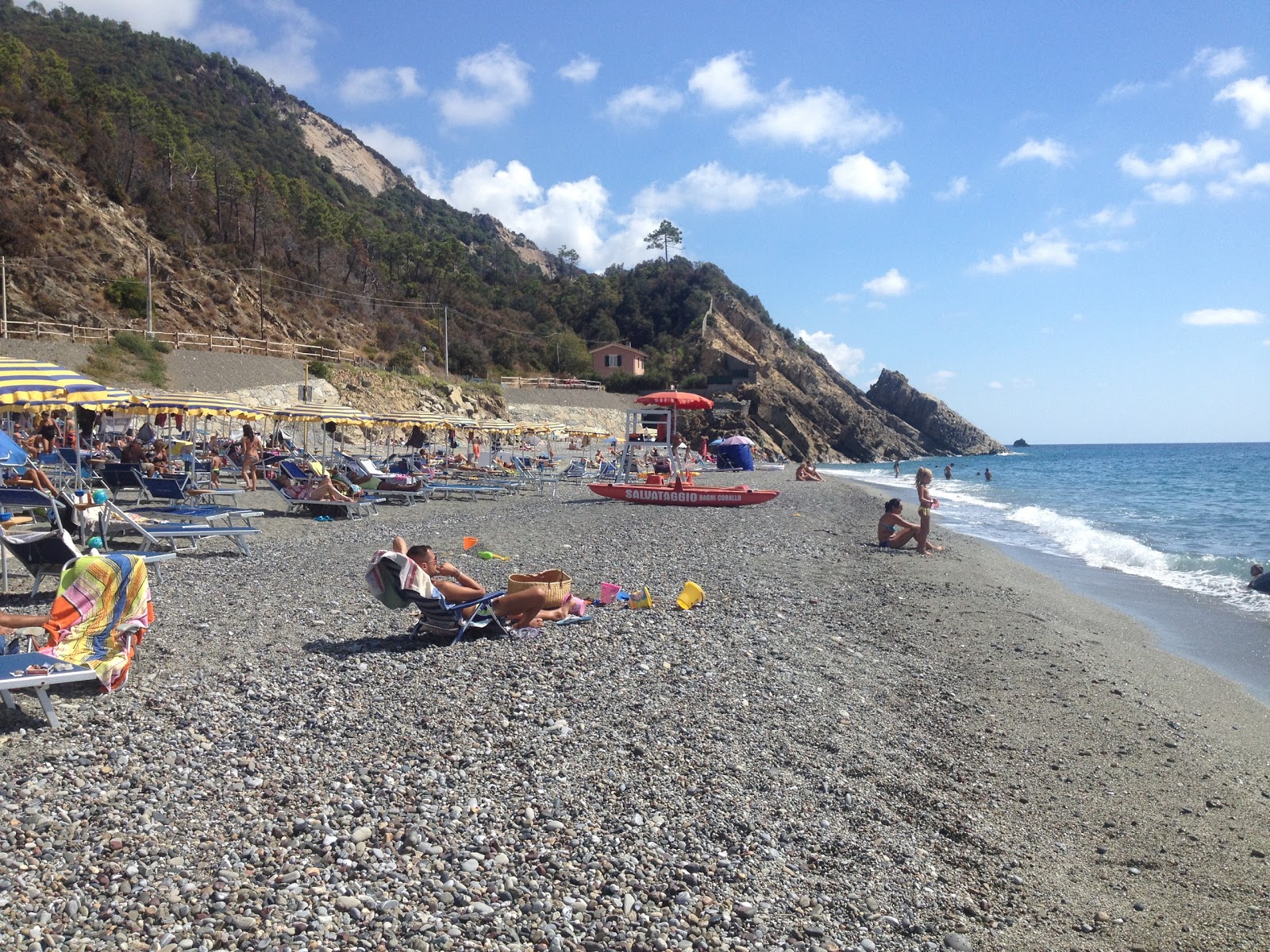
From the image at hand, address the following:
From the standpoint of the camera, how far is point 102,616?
193 inches

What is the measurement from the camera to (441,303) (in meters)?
66.1

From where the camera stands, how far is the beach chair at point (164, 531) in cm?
816

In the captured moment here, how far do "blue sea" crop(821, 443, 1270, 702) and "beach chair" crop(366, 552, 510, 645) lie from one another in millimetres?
6154

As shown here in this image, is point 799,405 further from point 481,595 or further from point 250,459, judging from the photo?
point 481,595

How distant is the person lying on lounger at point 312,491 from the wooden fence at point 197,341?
23.5m

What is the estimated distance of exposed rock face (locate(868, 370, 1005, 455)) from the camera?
8794 centimetres

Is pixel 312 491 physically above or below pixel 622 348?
below

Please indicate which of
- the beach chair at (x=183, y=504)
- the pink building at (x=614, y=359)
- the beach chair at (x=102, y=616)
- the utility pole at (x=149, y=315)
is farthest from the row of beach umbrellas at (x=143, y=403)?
the pink building at (x=614, y=359)

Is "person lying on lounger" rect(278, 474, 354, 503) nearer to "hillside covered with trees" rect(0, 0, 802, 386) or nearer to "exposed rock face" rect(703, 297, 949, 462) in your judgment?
"hillside covered with trees" rect(0, 0, 802, 386)

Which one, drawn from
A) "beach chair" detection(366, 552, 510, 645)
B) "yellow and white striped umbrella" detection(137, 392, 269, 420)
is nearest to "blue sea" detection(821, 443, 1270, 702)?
"beach chair" detection(366, 552, 510, 645)

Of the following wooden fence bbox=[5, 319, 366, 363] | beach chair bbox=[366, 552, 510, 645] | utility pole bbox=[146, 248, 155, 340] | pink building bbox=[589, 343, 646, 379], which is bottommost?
beach chair bbox=[366, 552, 510, 645]

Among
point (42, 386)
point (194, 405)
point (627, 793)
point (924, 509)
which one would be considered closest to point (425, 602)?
point (627, 793)

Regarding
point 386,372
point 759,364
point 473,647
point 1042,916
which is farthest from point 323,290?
point 1042,916

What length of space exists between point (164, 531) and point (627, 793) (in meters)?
6.98
